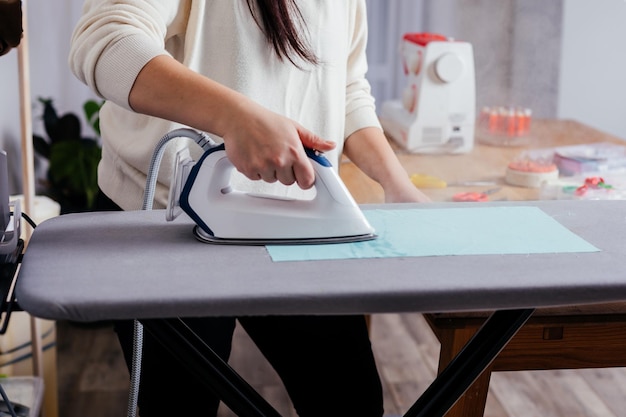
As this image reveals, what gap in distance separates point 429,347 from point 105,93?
76.4 inches

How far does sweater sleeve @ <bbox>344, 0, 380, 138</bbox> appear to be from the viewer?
1.50 meters

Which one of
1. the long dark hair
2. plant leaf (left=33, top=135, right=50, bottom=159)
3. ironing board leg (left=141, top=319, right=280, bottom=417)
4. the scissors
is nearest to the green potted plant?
plant leaf (left=33, top=135, right=50, bottom=159)

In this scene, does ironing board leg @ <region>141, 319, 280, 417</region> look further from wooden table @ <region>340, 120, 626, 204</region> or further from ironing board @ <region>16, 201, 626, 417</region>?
wooden table @ <region>340, 120, 626, 204</region>

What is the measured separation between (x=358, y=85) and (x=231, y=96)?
0.53 m

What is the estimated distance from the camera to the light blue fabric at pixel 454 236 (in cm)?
105

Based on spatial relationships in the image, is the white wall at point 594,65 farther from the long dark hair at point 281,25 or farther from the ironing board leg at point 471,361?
the ironing board leg at point 471,361

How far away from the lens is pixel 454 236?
1120 mm

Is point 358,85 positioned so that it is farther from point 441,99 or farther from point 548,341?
point 441,99

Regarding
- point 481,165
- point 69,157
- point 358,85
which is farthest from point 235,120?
point 69,157

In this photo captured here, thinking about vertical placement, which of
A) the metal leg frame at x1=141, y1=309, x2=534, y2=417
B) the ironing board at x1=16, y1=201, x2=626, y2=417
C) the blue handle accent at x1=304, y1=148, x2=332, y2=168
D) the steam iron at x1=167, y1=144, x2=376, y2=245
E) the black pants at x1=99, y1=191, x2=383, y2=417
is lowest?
the black pants at x1=99, y1=191, x2=383, y2=417

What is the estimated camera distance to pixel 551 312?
1271mm

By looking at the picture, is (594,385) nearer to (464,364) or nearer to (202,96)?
(464,364)

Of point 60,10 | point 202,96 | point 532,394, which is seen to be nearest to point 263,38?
point 202,96

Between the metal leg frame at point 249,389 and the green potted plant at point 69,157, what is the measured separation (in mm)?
2034
